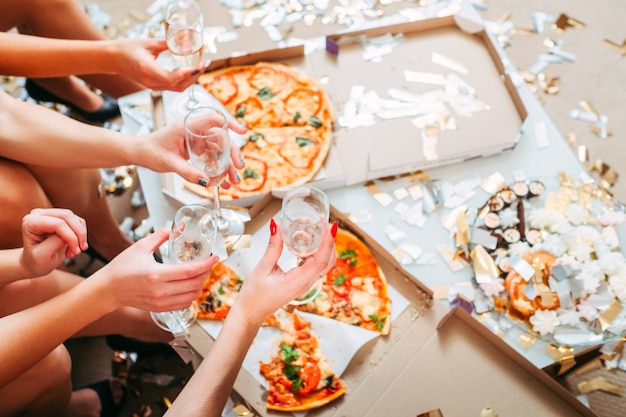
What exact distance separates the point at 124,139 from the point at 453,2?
1384 millimetres

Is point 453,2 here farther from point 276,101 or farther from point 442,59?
point 276,101

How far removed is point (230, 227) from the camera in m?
1.55

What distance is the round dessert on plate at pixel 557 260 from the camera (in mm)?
1412

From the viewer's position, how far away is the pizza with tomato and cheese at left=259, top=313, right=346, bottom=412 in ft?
4.27

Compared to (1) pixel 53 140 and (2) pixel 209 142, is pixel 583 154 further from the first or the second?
(1) pixel 53 140

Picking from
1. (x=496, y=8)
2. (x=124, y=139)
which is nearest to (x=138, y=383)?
(x=124, y=139)

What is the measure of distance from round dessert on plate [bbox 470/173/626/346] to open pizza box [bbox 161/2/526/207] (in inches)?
9.3

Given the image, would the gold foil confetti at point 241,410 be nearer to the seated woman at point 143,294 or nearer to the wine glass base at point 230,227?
the seated woman at point 143,294

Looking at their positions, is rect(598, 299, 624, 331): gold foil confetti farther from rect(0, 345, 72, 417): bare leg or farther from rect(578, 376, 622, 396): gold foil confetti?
rect(0, 345, 72, 417): bare leg

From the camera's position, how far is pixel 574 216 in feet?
5.12

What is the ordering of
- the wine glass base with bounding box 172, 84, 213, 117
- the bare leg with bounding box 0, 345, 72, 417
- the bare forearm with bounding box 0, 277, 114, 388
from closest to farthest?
the bare forearm with bounding box 0, 277, 114, 388, the bare leg with bounding box 0, 345, 72, 417, the wine glass base with bounding box 172, 84, 213, 117

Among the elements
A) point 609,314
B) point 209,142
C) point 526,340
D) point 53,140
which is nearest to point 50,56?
point 53,140

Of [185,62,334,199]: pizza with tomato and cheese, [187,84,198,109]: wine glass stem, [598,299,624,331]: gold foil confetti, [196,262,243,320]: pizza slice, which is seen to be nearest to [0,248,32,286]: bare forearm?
[196,262,243,320]: pizza slice

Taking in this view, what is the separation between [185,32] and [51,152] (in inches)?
19.7
